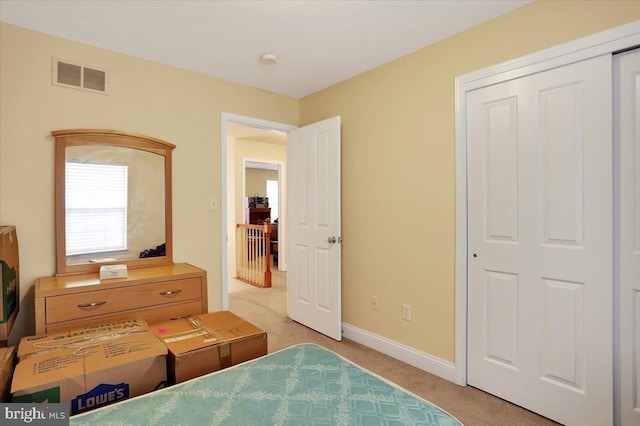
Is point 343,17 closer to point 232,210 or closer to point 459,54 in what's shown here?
point 459,54

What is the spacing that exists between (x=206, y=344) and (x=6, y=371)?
844 millimetres

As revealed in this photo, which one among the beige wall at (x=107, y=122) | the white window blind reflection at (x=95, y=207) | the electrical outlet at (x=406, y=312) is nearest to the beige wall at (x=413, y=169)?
the electrical outlet at (x=406, y=312)

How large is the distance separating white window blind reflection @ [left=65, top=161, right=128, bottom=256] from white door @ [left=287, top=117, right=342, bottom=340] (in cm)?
163

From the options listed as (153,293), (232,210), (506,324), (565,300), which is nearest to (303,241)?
(153,293)

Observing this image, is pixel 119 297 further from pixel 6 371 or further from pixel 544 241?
pixel 544 241

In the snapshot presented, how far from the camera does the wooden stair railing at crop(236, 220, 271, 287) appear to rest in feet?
17.5

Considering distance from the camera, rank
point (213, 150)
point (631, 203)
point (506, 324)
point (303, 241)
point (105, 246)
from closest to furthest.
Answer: point (631, 203) → point (506, 324) → point (105, 246) → point (213, 150) → point (303, 241)

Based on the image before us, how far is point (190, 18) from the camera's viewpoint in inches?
85.6

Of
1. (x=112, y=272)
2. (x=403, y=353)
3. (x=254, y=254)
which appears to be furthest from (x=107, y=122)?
(x=254, y=254)

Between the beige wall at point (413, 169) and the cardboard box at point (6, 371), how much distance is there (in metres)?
2.42

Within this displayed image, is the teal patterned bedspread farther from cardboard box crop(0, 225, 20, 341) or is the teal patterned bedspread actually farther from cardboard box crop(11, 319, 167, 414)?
cardboard box crop(0, 225, 20, 341)

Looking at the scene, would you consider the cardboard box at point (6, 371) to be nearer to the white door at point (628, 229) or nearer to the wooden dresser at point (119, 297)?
the wooden dresser at point (119, 297)

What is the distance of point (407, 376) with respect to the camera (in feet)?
8.14

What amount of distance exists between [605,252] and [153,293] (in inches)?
108
